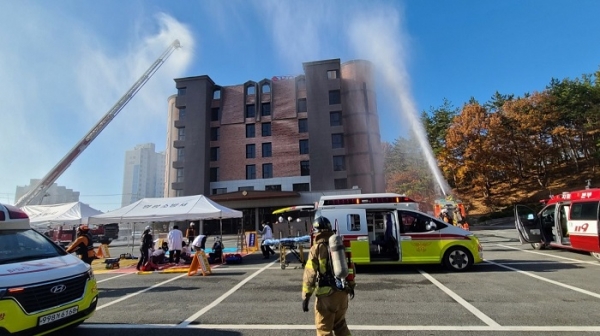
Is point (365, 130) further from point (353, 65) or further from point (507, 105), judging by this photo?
point (507, 105)

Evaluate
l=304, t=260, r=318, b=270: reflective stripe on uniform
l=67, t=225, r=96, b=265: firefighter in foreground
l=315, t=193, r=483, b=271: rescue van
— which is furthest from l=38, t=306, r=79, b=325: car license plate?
l=315, t=193, r=483, b=271: rescue van

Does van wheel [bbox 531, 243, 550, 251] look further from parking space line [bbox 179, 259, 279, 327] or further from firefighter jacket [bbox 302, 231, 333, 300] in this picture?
firefighter jacket [bbox 302, 231, 333, 300]

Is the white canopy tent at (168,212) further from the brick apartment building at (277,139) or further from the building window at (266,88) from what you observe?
the building window at (266,88)

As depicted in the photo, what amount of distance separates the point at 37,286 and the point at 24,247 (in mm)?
1610

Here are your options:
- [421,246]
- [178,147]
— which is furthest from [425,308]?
[178,147]

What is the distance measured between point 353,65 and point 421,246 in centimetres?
3808

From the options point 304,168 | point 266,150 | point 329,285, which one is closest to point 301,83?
point 266,150

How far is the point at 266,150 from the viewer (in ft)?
147

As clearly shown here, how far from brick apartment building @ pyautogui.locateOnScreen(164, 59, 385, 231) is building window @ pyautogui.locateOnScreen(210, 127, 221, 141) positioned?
15cm

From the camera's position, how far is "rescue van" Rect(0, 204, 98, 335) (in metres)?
3.98

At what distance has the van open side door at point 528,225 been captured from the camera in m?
13.6

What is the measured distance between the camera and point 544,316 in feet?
18.0

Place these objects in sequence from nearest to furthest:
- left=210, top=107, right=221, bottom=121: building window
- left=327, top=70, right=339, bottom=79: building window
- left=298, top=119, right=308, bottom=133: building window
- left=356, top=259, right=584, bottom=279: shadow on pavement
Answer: left=356, top=259, right=584, bottom=279: shadow on pavement, left=327, top=70, right=339, bottom=79: building window, left=298, top=119, right=308, bottom=133: building window, left=210, top=107, right=221, bottom=121: building window

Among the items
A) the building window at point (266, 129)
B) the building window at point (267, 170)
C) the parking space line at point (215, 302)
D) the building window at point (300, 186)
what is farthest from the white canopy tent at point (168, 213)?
the building window at point (266, 129)
